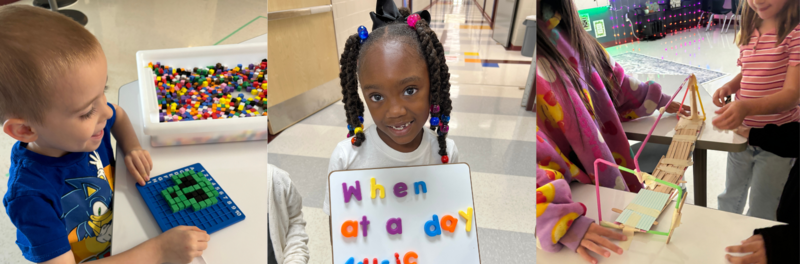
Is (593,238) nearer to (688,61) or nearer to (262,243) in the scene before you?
(688,61)

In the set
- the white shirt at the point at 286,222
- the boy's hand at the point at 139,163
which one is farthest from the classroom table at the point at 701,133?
the boy's hand at the point at 139,163

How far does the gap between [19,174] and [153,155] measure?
0.15 m

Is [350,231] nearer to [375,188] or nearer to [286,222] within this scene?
[375,188]

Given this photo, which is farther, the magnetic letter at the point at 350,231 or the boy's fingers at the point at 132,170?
the boy's fingers at the point at 132,170

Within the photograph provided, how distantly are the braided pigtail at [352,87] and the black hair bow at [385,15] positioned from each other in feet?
0.08

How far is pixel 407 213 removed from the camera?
0.38 metres

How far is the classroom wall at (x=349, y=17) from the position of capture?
0.41 m

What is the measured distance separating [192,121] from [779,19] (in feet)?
1.96

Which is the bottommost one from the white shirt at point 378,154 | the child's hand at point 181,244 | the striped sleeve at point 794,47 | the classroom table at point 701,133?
the child's hand at point 181,244

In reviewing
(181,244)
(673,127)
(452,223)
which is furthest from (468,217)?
(181,244)

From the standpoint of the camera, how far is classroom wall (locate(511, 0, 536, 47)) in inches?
19.3

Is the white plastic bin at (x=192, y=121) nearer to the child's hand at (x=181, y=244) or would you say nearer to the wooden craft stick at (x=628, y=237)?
the child's hand at (x=181, y=244)

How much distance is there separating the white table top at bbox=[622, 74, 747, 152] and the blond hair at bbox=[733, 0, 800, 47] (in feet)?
0.14

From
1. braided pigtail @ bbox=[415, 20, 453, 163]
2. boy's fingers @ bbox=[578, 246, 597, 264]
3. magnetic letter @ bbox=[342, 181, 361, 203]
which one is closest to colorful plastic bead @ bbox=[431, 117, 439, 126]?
braided pigtail @ bbox=[415, 20, 453, 163]
